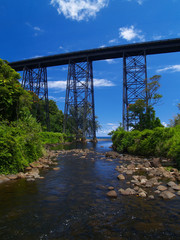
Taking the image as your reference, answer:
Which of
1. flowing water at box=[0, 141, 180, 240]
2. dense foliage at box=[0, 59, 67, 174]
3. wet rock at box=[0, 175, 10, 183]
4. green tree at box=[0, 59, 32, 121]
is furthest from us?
green tree at box=[0, 59, 32, 121]

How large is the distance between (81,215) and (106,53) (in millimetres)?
28761

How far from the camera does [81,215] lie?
3463 millimetres

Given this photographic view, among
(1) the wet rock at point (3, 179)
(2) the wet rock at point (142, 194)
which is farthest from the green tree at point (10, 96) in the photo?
(2) the wet rock at point (142, 194)

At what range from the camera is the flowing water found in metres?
2.82

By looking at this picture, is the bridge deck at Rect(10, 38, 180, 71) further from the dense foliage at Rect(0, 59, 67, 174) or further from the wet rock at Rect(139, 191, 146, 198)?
the wet rock at Rect(139, 191, 146, 198)

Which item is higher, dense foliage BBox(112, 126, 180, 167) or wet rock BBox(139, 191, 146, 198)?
dense foliage BBox(112, 126, 180, 167)

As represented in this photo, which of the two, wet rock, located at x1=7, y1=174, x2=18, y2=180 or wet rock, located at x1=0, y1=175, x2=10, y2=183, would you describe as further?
wet rock, located at x1=7, y1=174, x2=18, y2=180

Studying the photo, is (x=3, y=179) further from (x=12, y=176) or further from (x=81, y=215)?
(x=81, y=215)

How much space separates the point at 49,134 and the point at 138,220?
80.0 ft

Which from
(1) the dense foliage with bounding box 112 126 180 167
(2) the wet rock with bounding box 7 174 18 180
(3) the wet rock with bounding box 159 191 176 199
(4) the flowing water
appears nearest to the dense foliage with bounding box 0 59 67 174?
(2) the wet rock with bounding box 7 174 18 180

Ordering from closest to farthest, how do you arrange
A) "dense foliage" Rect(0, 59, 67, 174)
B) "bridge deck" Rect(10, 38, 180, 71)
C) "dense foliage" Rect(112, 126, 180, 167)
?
"dense foliage" Rect(0, 59, 67, 174), "dense foliage" Rect(112, 126, 180, 167), "bridge deck" Rect(10, 38, 180, 71)

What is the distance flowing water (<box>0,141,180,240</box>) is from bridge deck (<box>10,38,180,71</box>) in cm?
2638

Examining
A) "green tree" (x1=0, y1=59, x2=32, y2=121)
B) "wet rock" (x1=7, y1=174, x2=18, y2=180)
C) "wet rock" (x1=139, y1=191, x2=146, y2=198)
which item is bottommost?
"wet rock" (x1=139, y1=191, x2=146, y2=198)

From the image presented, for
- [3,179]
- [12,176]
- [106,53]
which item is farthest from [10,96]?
[106,53]
